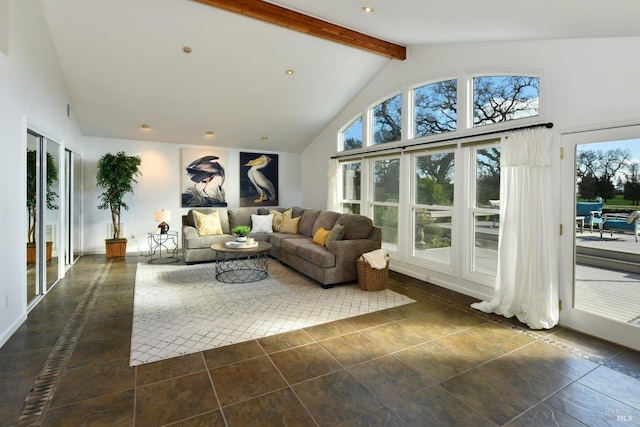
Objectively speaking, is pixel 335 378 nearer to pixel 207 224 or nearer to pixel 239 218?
pixel 207 224

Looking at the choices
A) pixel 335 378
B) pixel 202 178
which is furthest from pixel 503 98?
pixel 202 178

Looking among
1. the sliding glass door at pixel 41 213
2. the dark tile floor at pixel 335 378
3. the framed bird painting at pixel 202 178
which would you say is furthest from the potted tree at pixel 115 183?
the dark tile floor at pixel 335 378

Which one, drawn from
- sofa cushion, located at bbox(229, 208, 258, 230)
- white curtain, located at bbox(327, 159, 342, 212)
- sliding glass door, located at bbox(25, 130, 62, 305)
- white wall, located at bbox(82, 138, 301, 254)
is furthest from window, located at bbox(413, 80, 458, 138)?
sliding glass door, located at bbox(25, 130, 62, 305)

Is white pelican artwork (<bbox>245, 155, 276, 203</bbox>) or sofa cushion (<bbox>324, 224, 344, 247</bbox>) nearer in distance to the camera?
sofa cushion (<bbox>324, 224, 344, 247</bbox>)

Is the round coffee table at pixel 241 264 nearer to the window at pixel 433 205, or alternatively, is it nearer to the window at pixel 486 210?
the window at pixel 433 205

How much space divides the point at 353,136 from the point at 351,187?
1.00m

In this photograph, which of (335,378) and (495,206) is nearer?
(335,378)

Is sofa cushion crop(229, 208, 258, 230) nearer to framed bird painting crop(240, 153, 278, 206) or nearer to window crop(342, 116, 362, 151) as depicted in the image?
framed bird painting crop(240, 153, 278, 206)

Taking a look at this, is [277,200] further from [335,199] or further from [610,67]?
[610,67]

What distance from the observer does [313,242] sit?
5480 mm

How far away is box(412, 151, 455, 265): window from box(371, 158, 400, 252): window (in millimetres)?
431

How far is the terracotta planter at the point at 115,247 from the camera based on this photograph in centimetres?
625

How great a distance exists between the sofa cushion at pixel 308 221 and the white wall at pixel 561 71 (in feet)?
6.36

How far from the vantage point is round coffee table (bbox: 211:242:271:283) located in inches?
191
